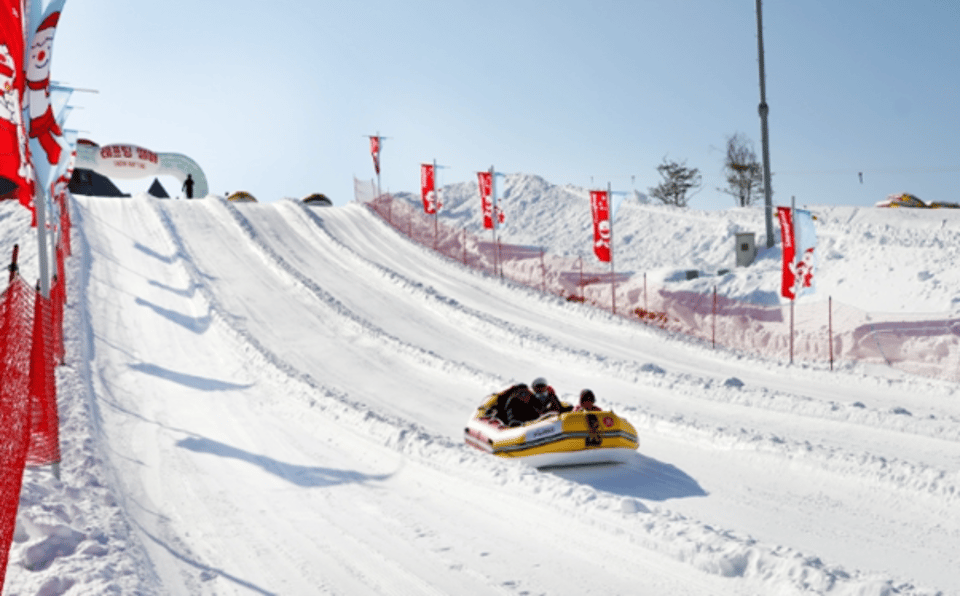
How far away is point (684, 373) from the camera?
53.5ft

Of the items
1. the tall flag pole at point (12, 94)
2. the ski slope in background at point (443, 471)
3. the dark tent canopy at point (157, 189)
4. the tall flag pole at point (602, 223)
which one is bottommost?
the ski slope in background at point (443, 471)

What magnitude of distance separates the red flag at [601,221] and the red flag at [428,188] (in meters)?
11.5

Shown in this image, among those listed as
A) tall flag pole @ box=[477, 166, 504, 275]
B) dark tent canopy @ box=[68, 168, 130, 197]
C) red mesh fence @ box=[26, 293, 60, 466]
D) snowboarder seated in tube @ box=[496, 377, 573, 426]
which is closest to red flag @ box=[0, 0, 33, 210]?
red mesh fence @ box=[26, 293, 60, 466]

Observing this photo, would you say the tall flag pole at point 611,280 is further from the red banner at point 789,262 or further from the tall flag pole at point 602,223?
the red banner at point 789,262

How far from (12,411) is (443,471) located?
4.83 m

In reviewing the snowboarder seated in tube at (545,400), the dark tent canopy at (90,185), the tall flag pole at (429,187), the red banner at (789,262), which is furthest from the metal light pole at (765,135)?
the dark tent canopy at (90,185)

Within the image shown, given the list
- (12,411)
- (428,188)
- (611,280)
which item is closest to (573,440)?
(12,411)

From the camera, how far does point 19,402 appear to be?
24.2 ft

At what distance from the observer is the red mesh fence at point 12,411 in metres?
6.09

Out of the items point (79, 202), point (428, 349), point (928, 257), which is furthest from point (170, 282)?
point (928, 257)

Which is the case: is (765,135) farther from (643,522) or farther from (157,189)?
(157,189)

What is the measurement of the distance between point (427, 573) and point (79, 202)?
111ft

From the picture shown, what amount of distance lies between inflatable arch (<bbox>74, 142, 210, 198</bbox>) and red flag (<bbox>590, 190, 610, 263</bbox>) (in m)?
35.1

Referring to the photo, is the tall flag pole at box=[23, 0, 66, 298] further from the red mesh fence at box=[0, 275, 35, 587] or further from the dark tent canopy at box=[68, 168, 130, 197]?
the dark tent canopy at box=[68, 168, 130, 197]
